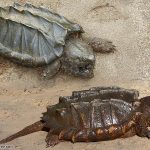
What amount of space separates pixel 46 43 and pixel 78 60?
0.40 metres

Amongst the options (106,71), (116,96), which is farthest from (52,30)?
(116,96)

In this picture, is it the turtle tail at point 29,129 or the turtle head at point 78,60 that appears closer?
the turtle tail at point 29,129

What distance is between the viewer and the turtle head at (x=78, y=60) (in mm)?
5291

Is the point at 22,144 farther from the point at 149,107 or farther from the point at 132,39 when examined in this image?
the point at 132,39

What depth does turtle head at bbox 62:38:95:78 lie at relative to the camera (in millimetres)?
5291

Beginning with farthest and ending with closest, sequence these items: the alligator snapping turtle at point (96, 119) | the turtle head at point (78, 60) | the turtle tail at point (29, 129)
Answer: the turtle head at point (78, 60) → the turtle tail at point (29, 129) → the alligator snapping turtle at point (96, 119)

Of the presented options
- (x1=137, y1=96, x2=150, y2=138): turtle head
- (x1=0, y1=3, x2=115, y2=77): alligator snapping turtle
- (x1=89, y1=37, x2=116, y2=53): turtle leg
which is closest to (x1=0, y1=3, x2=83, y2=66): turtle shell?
(x1=0, y1=3, x2=115, y2=77): alligator snapping turtle

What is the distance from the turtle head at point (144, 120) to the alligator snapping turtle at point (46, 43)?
121 cm

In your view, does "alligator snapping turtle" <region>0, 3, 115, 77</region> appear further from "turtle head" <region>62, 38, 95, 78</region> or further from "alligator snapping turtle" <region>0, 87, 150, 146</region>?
"alligator snapping turtle" <region>0, 87, 150, 146</region>

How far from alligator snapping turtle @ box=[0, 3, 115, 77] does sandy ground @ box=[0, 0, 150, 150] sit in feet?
0.41

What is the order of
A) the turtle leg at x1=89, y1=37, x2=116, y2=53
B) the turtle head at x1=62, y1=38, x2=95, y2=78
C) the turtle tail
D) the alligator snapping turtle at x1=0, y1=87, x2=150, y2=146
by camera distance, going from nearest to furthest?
1. the alligator snapping turtle at x1=0, y1=87, x2=150, y2=146
2. the turtle tail
3. the turtle head at x1=62, y1=38, x2=95, y2=78
4. the turtle leg at x1=89, y1=37, x2=116, y2=53

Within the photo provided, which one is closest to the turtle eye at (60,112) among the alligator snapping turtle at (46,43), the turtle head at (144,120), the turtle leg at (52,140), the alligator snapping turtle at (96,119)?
the alligator snapping turtle at (96,119)

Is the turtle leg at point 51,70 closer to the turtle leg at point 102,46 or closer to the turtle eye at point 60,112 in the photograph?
the turtle leg at point 102,46

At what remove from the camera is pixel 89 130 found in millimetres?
4008
